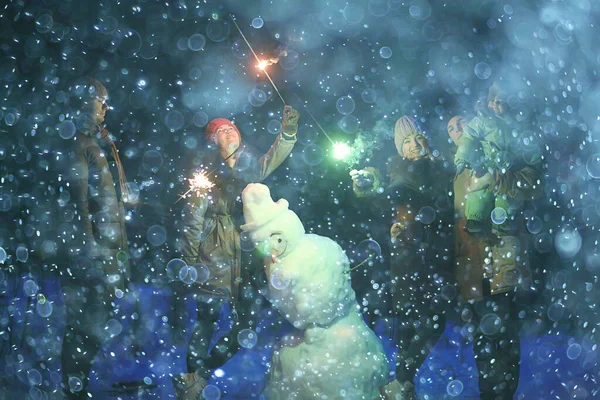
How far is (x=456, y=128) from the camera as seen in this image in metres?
1.28

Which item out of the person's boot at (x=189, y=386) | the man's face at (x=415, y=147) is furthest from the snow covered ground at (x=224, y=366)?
the man's face at (x=415, y=147)

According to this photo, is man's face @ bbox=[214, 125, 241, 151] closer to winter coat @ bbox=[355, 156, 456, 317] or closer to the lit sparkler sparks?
the lit sparkler sparks

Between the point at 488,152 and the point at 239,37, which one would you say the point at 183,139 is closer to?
the point at 239,37

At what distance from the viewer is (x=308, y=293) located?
4.26ft

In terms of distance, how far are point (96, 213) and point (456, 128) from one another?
2.40ft

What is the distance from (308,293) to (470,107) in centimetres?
47

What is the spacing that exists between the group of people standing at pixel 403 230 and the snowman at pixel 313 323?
1.6 inches

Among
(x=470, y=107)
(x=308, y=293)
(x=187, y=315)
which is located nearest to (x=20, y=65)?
(x=187, y=315)

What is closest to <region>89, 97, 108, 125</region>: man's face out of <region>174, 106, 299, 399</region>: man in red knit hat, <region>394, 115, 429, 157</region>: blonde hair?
<region>174, 106, 299, 399</region>: man in red knit hat

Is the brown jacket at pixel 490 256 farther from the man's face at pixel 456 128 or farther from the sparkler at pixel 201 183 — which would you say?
the sparkler at pixel 201 183

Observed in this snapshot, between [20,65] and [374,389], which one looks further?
[20,65]

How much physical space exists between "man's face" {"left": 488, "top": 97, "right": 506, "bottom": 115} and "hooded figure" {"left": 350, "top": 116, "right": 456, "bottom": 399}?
0.15 m

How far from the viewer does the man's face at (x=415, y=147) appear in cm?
126

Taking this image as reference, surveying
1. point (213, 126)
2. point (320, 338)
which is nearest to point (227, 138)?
point (213, 126)
